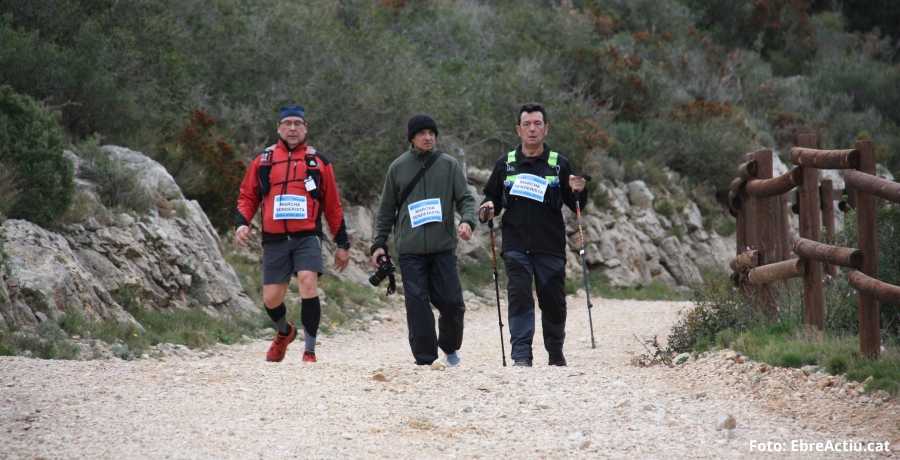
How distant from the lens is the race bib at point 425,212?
6578mm

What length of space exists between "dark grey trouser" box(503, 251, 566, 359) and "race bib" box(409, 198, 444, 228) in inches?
26.9

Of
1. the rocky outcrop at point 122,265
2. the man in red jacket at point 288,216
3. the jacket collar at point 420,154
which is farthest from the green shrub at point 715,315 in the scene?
the rocky outcrop at point 122,265

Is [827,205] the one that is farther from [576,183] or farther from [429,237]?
[429,237]

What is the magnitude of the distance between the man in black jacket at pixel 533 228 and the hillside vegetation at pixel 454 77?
5.34 metres

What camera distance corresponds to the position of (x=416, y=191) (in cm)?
670

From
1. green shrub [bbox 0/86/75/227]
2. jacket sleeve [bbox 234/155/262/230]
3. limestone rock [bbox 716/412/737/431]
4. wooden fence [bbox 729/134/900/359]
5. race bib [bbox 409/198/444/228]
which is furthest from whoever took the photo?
green shrub [bbox 0/86/75/227]

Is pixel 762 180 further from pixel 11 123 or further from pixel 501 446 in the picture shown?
pixel 11 123

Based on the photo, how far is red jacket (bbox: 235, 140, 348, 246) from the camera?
689 cm

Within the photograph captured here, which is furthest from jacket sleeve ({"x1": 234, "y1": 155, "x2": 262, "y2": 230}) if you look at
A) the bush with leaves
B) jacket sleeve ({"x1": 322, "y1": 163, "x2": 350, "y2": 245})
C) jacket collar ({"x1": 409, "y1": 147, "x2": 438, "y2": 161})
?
the bush with leaves

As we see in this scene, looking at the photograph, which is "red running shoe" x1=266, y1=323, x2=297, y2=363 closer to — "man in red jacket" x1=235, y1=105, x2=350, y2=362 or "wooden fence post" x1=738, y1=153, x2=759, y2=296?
"man in red jacket" x1=235, y1=105, x2=350, y2=362

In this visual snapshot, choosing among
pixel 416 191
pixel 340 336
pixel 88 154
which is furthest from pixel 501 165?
pixel 88 154

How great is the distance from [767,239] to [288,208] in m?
4.02

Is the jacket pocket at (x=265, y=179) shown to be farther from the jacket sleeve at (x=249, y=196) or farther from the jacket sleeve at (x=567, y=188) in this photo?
the jacket sleeve at (x=567, y=188)

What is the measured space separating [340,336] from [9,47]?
228 inches
